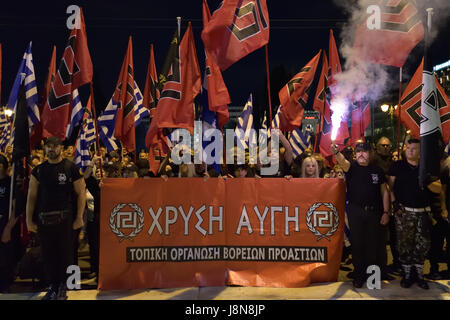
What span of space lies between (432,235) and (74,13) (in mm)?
7245

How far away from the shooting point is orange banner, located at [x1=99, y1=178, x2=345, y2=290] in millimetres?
5746

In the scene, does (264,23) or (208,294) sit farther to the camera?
(264,23)

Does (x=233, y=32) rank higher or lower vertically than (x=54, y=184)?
higher

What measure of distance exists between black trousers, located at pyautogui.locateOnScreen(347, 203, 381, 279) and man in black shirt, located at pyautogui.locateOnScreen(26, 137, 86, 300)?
4.01 m

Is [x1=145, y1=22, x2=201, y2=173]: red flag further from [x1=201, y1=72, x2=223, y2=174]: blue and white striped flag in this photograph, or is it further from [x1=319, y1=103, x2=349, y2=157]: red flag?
[x1=319, y1=103, x2=349, y2=157]: red flag

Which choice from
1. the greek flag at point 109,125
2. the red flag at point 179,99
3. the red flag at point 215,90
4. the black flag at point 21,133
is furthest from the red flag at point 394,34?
the greek flag at point 109,125

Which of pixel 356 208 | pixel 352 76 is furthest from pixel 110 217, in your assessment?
pixel 352 76

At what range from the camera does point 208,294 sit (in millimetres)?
5426

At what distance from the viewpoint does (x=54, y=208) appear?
5.26 metres

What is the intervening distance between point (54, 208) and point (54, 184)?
331 mm

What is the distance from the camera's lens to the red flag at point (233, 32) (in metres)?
6.30

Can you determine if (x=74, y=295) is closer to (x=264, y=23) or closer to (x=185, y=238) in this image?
(x=185, y=238)

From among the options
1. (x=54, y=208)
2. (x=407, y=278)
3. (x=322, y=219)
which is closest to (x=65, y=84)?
(x=54, y=208)

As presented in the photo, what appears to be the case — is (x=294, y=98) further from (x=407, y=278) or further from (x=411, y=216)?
(x=407, y=278)
